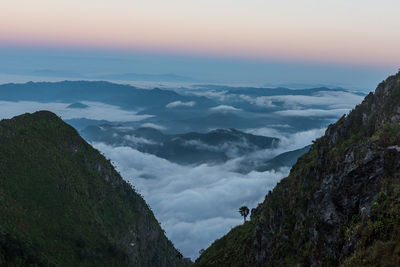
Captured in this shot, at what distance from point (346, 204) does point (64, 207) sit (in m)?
98.6

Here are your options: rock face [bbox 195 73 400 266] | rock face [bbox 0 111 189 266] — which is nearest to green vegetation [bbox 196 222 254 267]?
rock face [bbox 195 73 400 266]

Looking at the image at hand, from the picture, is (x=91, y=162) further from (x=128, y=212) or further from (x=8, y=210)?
(x=8, y=210)

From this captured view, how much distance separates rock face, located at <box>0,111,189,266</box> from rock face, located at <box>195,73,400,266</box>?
189 feet

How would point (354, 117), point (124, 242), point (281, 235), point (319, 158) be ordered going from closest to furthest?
1. point (281, 235)
2. point (319, 158)
3. point (354, 117)
4. point (124, 242)

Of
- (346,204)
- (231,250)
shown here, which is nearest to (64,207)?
(231,250)

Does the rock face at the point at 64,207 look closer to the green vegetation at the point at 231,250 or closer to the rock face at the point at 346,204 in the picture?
the green vegetation at the point at 231,250

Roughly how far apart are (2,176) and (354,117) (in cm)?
10064

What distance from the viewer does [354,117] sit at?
2143 inches

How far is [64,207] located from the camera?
106 meters

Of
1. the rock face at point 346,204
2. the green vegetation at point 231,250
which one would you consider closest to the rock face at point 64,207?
the green vegetation at point 231,250

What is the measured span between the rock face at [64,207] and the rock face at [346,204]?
5754 cm

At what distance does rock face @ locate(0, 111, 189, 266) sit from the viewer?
86688mm

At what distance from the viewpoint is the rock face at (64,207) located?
284 feet

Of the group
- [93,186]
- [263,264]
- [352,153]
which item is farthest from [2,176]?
[352,153]
